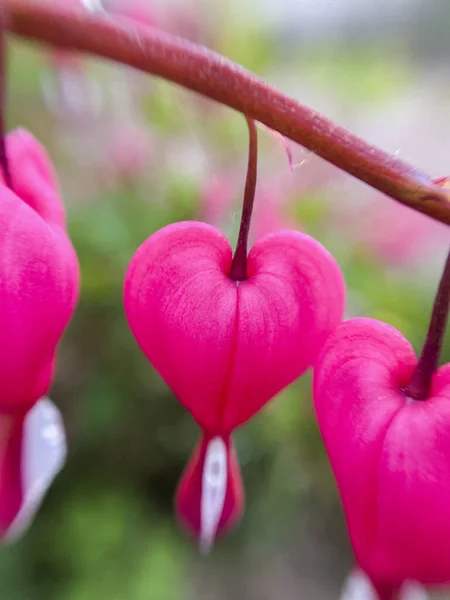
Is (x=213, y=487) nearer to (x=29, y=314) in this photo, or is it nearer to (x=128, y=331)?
(x=29, y=314)

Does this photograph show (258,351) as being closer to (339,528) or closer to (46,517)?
(46,517)

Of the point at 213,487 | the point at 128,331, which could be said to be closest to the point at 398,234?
the point at 128,331

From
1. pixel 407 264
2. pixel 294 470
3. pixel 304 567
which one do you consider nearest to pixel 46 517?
pixel 294 470

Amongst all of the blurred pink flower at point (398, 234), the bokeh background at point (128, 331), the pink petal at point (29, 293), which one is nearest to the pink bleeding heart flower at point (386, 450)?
the pink petal at point (29, 293)

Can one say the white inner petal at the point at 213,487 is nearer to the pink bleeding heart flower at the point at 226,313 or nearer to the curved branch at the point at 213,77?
the pink bleeding heart flower at the point at 226,313

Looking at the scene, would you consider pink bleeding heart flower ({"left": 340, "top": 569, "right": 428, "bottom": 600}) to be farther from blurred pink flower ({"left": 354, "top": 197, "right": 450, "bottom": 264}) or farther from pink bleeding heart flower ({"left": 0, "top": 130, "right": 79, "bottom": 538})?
blurred pink flower ({"left": 354, "top": 197, "right": 450, "bottom": 264})

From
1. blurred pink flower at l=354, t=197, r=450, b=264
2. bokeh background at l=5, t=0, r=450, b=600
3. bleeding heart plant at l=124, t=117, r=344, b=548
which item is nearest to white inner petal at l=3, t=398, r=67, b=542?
bleeding heart plant at l=124, t=117, r=344, b=548

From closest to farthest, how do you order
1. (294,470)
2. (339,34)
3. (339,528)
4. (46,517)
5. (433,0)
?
(46,517), (294,470), (339,528), (433,0), (339,34)
